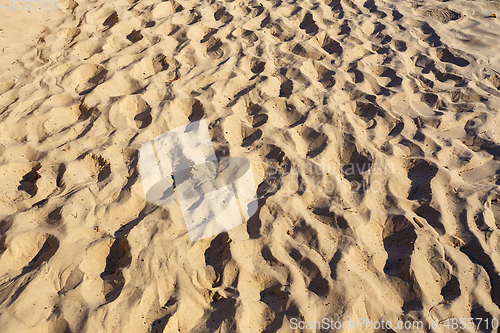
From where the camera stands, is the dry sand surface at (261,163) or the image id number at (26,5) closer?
the dry sand surface at (261,163)

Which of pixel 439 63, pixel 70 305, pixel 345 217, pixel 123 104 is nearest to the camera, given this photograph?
pixel 70 305

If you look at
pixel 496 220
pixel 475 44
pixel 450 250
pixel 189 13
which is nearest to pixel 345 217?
pixel 450 250

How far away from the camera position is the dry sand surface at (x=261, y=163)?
75.9 inches

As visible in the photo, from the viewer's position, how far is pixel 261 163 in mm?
2650

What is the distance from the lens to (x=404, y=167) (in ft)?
8.65

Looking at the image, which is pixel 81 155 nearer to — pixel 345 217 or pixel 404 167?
pixel 345 217

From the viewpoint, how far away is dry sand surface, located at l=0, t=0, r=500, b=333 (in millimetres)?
1929

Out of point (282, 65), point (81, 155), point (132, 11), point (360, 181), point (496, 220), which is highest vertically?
point (132, 11)

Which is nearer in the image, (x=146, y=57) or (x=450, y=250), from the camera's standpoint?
(x=450, y=250)

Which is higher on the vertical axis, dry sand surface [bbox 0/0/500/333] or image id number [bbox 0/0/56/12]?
image id number [bbox 0/0/56/12]

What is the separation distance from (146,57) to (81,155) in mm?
1389

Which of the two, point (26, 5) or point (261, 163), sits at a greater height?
point (26, 5)

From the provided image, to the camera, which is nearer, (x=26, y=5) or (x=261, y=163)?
(x=261, y=163)

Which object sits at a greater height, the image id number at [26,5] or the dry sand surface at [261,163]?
the image id number at [26,5]
